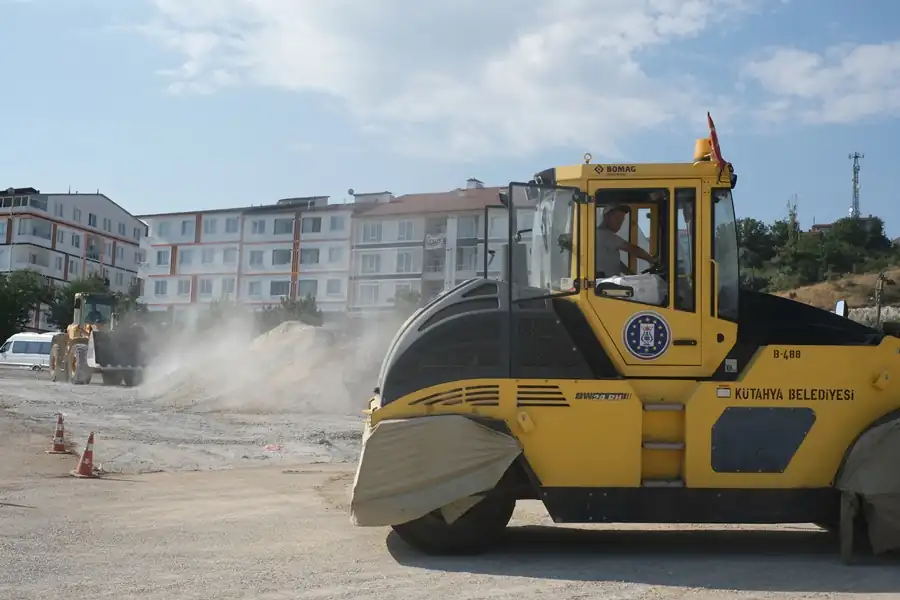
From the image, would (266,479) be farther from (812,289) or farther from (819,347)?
(812,289)

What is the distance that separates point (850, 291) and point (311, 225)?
32570 millimetres

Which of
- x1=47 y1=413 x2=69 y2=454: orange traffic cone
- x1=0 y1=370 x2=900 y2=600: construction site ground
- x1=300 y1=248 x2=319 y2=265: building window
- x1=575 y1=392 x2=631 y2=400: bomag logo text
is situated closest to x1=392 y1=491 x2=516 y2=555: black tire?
x1=0 y1=370 x2=900 y2=600: construction site ground

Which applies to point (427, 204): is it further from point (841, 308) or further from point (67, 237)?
point (67, 237)

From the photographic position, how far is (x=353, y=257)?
166ft

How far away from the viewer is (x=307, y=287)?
5519 centimetres

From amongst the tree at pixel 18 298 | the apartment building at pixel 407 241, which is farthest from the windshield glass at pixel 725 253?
the tree at pixel 18 298

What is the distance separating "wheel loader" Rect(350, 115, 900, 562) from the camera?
805cm

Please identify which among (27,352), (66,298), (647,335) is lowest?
(27,352)

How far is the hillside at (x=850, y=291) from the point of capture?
29.4 metres

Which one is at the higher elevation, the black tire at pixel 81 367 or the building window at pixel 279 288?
the building window at pixel 279 288

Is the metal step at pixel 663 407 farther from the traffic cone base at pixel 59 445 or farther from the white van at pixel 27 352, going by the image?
the white van at pixel 27 352

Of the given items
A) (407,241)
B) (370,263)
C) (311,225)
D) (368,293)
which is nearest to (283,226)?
(311,225)

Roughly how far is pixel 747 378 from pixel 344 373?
1002 inches

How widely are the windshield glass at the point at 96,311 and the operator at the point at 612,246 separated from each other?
131 ft
